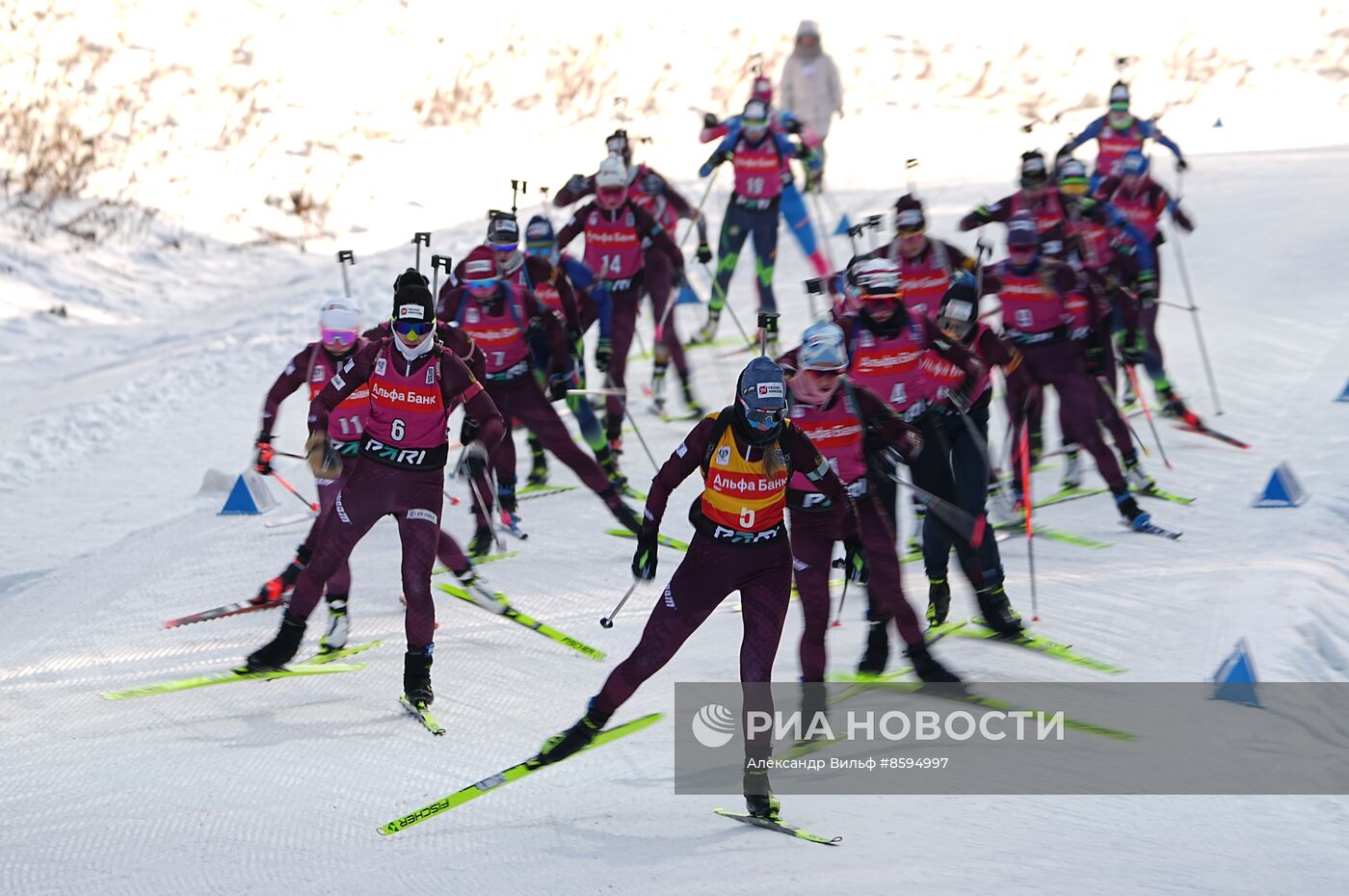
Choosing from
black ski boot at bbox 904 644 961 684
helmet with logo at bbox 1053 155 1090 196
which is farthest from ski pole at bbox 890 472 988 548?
helmet with logo at bbox 1053 155 1090 196

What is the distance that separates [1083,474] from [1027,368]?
2.25 metres

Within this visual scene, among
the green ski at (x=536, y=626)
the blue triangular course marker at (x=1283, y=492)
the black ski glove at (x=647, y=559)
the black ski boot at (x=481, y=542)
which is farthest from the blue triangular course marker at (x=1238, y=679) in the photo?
the black ski boot at (x=481, y=542)

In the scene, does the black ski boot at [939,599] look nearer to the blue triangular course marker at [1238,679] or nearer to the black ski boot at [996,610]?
the black ski boot at [996,610]

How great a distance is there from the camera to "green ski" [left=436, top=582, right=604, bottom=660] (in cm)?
839

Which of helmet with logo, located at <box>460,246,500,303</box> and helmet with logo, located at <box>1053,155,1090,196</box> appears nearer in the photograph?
helmet with logo, located at <box>460,246,500,303</box>

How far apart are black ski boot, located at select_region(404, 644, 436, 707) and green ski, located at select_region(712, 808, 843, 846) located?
1.83 m

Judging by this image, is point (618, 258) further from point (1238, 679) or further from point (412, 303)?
point (1238, 679)

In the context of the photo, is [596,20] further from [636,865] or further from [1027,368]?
[636,865]

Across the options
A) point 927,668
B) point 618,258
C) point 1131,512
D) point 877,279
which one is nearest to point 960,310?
point 877,279

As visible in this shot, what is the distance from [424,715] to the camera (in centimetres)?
745

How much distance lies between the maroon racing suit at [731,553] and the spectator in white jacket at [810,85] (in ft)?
37.4

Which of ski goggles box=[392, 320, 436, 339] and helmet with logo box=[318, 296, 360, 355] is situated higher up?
ski goggles box=[392, 320, 436, 339]

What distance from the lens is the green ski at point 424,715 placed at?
733 cm

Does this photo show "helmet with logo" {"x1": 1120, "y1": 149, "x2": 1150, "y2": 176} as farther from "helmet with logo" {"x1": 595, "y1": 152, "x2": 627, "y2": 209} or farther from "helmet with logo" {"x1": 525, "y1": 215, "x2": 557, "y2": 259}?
"helmet with logo" {"x1": 525, "y1": 215, "x2": 557, "y2": 259}
